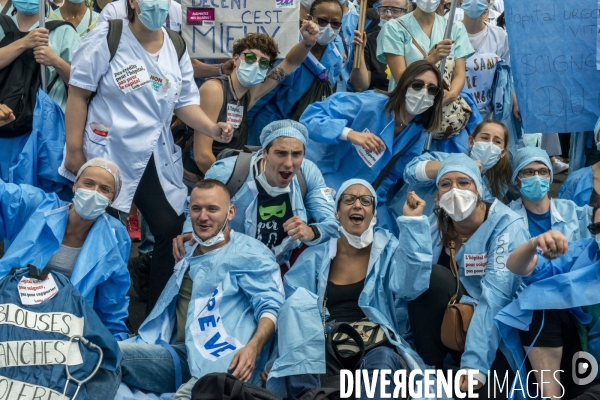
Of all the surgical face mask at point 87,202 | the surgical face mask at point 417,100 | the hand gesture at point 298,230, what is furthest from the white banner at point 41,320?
the surgical face mask at point 417,100

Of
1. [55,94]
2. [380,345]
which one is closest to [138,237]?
[55,94]

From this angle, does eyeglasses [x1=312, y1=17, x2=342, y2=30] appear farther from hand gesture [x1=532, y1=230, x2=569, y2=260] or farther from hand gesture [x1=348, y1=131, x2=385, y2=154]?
hand gesture [x1=532, y1=230, x2=569, y2=260]

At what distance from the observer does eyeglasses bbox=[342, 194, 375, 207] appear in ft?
18.1

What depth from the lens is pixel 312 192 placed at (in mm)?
5914

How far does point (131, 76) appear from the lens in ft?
18.6

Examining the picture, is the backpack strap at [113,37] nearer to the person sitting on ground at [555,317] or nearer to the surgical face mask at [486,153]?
the surgical face mask at [486,153]

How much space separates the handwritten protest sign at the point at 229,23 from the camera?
697cm

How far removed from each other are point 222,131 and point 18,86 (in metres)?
1.19

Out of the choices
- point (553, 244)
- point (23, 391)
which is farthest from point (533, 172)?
point (23, 391)

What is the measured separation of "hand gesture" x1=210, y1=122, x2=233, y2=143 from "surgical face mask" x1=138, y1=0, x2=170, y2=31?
62cm

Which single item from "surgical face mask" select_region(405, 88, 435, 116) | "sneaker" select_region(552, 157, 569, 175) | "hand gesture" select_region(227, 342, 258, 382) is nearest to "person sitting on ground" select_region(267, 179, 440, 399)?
"hand gesture" select_region(227, 342, 258, 382)

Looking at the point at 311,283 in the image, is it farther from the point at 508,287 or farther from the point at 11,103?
the point at 11,103

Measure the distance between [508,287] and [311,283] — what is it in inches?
39.1

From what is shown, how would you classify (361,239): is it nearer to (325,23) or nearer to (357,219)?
(357,219)
